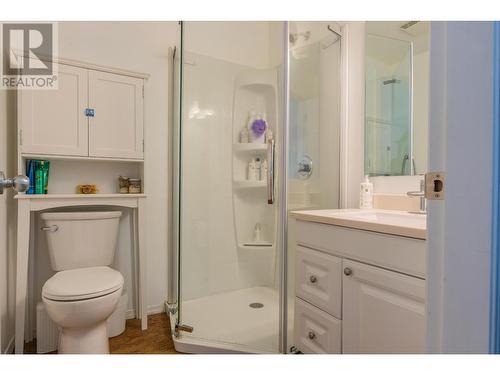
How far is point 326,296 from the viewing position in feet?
3.79

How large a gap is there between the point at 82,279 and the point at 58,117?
2.97ft

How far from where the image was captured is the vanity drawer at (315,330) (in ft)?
3.67

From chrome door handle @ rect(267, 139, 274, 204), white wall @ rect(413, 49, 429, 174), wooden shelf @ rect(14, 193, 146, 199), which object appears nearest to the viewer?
white wall @ rect(413, 49, 429, 174)

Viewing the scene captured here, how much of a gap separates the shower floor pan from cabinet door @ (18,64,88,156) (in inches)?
46.6

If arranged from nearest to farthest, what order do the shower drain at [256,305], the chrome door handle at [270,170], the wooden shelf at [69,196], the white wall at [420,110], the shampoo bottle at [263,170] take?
the white wall at [420,110]
the wooden shelf at [69,196]
the chrome door handle at [270,170]
the shower drain at [256,305]
the shampoo bottle at [263,170]

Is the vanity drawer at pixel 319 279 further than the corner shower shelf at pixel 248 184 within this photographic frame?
No

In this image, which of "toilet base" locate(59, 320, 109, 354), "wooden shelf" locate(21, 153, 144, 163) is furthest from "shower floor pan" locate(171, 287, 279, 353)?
"wooden shelf" locate(21, 153, 144, 163)

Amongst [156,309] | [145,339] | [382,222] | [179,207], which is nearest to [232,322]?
[145,339]

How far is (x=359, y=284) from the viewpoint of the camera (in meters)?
1.03

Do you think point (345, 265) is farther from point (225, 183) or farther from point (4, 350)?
point (4, 350)

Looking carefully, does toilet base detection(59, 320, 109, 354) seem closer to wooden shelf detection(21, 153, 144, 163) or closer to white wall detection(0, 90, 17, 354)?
white wall detection(0, 90, 17, 354)

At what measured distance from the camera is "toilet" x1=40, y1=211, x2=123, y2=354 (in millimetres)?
1317

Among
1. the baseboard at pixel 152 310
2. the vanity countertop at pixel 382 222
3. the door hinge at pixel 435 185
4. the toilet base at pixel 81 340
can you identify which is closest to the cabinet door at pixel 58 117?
the toilet base at pixel 81 340

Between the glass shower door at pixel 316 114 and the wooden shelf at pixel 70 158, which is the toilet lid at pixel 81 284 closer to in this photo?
the wooden shelf at pixel 70 158
